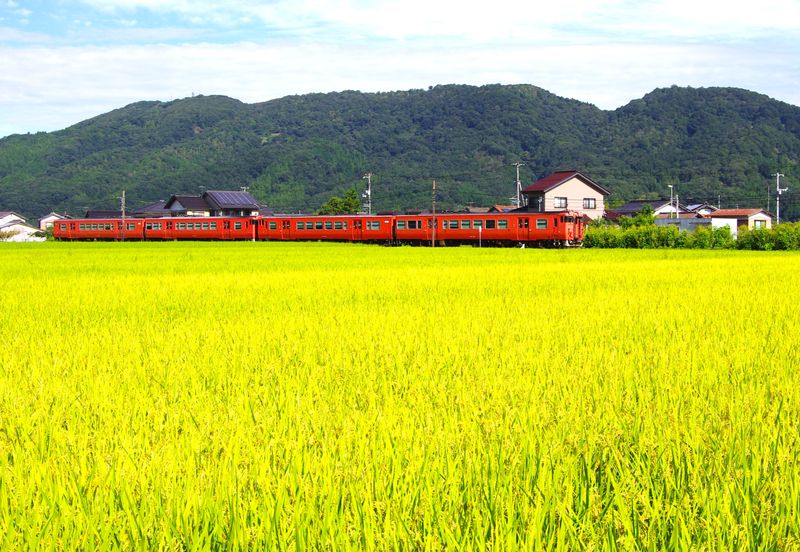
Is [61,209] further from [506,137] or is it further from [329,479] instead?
[329,479]

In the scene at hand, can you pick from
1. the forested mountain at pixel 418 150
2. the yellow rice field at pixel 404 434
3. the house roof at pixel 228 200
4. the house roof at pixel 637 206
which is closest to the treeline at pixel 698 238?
the house roof at pixel 637 206

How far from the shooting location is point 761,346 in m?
6.27

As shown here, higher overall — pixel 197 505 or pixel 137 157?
pixel 137 157

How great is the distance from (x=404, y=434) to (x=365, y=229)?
150ft

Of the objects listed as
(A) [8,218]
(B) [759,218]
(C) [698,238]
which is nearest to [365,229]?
(C) [698,238]

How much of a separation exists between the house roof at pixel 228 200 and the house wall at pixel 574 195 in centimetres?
3778

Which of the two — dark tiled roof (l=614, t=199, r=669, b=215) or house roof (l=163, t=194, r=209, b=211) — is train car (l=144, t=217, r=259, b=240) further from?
dark tiled roof (l=614, t=199, r=669, b=215)

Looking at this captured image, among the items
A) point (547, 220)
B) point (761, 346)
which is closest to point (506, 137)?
point (547, 220)

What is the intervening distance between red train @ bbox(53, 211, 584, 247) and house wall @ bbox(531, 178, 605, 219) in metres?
17.5

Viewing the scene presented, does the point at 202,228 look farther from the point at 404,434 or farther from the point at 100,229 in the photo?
the point at 404,434

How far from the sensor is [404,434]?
134 inches

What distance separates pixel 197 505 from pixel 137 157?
503ft

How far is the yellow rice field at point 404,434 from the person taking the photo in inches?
95.3

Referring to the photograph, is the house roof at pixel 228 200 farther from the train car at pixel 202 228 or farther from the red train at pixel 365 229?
the train car at pixel 202 228
